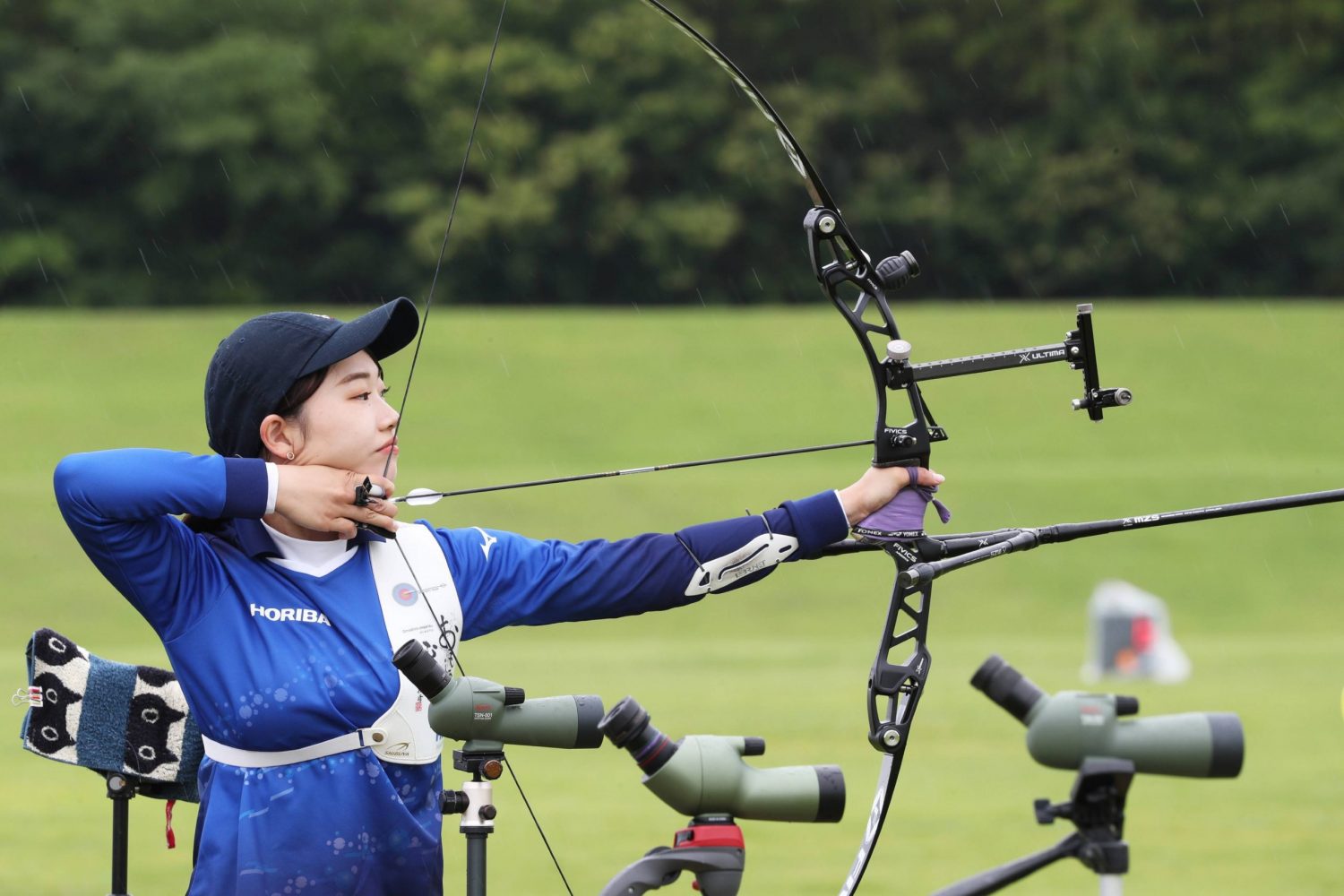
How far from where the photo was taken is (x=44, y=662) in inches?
139

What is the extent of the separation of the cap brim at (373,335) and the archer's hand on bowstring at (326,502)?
21cm

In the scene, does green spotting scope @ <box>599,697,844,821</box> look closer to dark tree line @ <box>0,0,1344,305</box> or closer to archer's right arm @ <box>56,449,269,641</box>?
archer's right arm @ <box>56,449,269,641</box>

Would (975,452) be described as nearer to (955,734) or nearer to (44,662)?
(955,734)

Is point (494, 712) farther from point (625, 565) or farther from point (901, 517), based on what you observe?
point (901, 517)

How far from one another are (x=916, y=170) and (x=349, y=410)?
36.3m

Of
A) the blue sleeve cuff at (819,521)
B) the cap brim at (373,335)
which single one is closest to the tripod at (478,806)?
the blue sleeve cuff at (819,521)

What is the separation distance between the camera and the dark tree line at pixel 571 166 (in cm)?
3475

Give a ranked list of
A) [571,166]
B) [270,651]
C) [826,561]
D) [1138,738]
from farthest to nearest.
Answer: [571,166] → [826,561] → [270,651] → [1138,738]

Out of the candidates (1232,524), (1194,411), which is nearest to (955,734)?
(1232,524)

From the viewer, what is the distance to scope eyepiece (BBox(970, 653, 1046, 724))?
7.59 feet

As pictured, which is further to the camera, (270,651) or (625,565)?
(625,565)

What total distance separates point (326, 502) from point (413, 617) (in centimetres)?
27

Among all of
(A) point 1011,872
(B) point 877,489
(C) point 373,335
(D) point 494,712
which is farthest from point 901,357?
(A) point 1011,872

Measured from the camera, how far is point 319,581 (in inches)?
133
